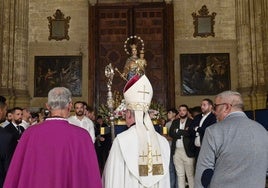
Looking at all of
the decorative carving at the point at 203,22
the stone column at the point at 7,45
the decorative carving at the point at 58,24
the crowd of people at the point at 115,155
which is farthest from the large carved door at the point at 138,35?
the crowd of people at the point at 115,155

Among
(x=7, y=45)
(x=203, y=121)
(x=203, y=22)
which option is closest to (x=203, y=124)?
(x=203, y=121)

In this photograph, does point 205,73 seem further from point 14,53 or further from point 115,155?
point 115,155

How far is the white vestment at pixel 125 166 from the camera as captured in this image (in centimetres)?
363

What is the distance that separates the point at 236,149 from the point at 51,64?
41.8ft

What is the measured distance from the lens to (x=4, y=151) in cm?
436

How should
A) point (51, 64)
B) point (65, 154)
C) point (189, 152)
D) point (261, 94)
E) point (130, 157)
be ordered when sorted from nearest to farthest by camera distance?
point (65, 154) → point (130, 157) → point (189, 152) → point (261, 94) → point (51, 64)

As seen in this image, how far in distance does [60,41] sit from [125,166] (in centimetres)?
1241

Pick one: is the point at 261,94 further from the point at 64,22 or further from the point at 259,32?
the point at 64,22

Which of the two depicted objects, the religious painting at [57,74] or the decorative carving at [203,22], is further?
the decorative carving at [203,22]

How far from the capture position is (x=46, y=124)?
130 inches

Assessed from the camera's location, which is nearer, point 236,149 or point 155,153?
point 236,149

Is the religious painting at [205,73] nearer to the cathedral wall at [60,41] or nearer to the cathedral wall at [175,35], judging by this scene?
the cathedral wall at [175,35]

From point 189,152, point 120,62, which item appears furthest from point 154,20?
point 189,152

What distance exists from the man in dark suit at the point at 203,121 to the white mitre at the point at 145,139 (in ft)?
10.1
